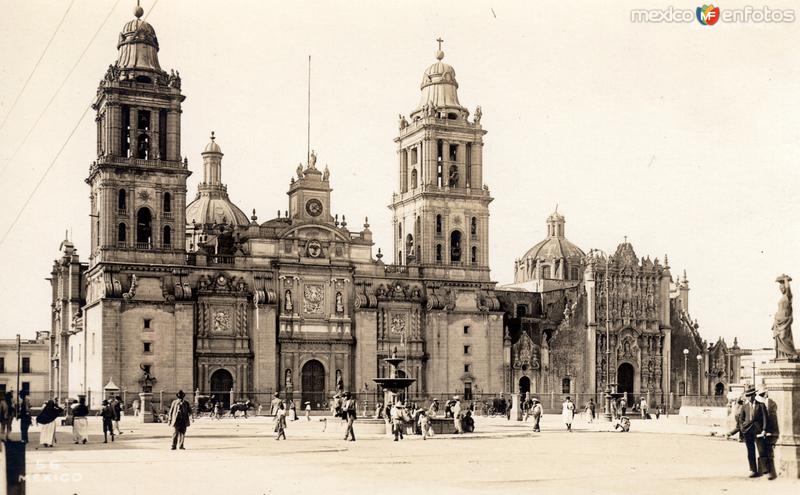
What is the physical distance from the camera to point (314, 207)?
68062 mm

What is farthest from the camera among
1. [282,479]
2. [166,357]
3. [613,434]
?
[166,357]

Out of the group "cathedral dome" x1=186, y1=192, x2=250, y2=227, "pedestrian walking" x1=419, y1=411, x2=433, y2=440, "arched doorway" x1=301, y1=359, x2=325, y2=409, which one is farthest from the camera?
"cathedral dome" x1=186, y1=192, x2=250, y2=227

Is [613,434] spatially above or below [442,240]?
below

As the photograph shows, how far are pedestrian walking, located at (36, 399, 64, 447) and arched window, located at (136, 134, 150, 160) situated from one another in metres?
34.2

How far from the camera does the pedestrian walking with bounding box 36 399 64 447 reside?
102 ft

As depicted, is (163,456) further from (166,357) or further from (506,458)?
(166,357)

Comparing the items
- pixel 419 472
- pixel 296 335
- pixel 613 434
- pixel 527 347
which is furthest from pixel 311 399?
pixel 419 472

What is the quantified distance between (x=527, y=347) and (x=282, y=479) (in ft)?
173

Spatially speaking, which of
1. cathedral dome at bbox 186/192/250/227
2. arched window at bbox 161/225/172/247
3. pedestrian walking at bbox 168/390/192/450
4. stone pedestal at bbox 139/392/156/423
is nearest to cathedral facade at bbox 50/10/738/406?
arched window at bbox 161/225/172/247

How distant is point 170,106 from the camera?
212 feet

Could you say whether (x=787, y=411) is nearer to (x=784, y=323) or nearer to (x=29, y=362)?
(x=784, y=323)

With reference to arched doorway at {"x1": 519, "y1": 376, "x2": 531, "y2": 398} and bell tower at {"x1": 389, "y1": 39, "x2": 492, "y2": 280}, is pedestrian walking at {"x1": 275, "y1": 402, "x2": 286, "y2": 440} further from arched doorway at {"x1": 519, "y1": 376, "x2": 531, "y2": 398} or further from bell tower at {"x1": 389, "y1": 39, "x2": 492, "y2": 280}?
arched doorway at {"x1": 519, "y1": 376, "x2": 531, "y2": 398}

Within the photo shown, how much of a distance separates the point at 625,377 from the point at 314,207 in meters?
23.6

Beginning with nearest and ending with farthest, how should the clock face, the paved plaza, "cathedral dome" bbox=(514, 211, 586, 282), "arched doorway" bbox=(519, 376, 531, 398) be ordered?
the paved plaza → the clock face → "arched doorway" bbox=(519, 376, 531, 398) → "cathedral dome" bbox=(514, 211, 586, 282)
